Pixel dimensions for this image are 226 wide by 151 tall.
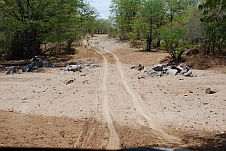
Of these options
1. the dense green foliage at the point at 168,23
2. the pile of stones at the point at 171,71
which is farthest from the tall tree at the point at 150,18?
the pile of stones at the point at 171,71

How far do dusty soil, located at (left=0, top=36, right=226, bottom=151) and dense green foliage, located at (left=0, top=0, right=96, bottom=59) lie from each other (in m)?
8.40

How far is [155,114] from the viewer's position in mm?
8086

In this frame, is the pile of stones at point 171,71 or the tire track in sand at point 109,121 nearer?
the tire track in sand at point 109,121

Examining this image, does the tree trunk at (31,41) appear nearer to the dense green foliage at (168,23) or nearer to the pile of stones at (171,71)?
the dense green foliage at (168,23)

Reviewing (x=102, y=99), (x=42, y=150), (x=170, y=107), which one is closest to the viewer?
(x=42, y=150)

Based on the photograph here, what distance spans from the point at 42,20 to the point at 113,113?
15043 mm

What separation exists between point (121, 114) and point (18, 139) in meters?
3.42

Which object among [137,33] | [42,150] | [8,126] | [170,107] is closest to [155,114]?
[170,107]

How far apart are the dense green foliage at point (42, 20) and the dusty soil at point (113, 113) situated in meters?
8.40

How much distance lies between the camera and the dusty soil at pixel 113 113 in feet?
18.7

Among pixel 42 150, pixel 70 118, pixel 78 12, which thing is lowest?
pixel 70 118

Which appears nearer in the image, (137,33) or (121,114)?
(121,114)

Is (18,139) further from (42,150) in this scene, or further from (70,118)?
(42,150)

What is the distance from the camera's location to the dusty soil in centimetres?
571
